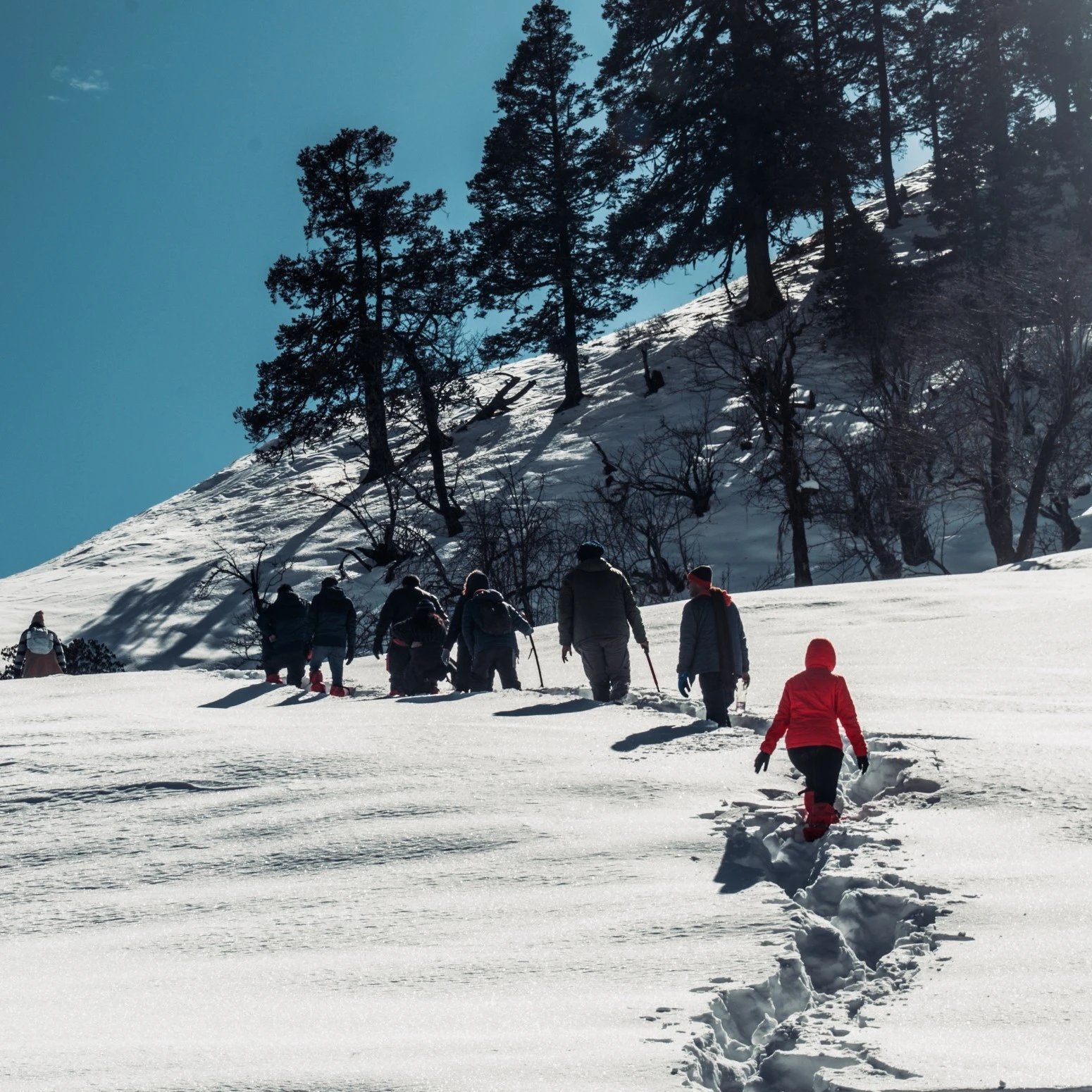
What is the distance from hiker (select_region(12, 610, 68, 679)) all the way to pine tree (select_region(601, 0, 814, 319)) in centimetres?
2319

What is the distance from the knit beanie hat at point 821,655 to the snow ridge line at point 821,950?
80 centimetres

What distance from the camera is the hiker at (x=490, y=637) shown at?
12406mm

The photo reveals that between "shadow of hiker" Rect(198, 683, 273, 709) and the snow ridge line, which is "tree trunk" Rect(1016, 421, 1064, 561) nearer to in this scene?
"shadow of hiker" Rect(198, 683, 273, 709)

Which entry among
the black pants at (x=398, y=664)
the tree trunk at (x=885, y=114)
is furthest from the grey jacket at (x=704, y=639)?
the tree trunk at (x=885, y=114)

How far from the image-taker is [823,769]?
6238 mm

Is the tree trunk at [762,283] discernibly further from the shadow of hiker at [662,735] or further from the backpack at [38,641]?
the shadow of hiker at [662,735]

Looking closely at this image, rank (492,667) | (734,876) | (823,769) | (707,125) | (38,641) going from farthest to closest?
(707,125) < (38,641) < (492,667) < (823,769) < (734,876)

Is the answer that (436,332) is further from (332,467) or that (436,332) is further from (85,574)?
(85,574)

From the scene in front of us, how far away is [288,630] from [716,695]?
6.88 metres

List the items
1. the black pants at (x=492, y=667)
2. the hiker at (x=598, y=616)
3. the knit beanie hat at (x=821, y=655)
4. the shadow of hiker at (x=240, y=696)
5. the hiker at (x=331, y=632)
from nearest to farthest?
1. the knit beanie hat at (x=821, y=655)
2. the hiker at (x=598, y=616)
3. the black pants at (x=492, y=667)
4. the shadow of hiker at (x=240, y=696)
5. the hiker at (x=331, y=632)

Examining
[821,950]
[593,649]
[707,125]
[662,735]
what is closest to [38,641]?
[593,649]

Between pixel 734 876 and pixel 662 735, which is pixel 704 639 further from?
pixel 734 876

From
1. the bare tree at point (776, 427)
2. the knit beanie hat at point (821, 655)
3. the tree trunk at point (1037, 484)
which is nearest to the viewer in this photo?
the knit beanie hat at point (821, 655)

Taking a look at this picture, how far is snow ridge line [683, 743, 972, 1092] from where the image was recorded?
3.55 meters
